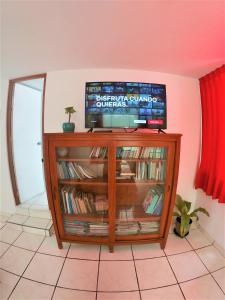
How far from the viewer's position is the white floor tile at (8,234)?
1.76m

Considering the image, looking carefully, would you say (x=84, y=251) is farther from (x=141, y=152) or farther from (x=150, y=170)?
(x=141, y=152)

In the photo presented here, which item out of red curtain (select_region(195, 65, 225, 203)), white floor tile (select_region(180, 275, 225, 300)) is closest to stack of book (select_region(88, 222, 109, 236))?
white floor tile (select_region(180, 275, 225, 300))

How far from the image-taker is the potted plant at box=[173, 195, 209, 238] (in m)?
1.75

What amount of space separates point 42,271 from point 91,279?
481 millimetres

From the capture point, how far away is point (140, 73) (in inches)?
69.4

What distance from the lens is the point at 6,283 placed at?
127 centimetres

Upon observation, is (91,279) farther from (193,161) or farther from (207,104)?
(207,104)

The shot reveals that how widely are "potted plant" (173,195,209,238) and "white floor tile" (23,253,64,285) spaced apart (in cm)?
141

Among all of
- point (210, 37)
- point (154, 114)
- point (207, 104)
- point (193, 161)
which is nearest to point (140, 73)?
point (154, 114)

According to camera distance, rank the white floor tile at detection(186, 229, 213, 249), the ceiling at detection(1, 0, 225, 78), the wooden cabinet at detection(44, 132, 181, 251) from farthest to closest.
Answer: the white floor tile at detection(186, 229, 213, 249)
the wooden cabinet at detection(44, 132, 181, 251)
the ceiling at detection(1, 0, 225, 78)

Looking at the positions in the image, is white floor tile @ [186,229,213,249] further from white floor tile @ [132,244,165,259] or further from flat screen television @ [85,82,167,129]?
flat screen television @ [85,82,167,129]

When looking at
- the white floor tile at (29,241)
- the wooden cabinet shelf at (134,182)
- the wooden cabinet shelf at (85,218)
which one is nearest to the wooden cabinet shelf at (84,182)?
the wooden cabinet shelf at (134,182)

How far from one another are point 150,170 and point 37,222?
1666 millimetres

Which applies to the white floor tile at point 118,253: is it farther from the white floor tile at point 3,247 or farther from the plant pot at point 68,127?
the plant pot at point 68,127
